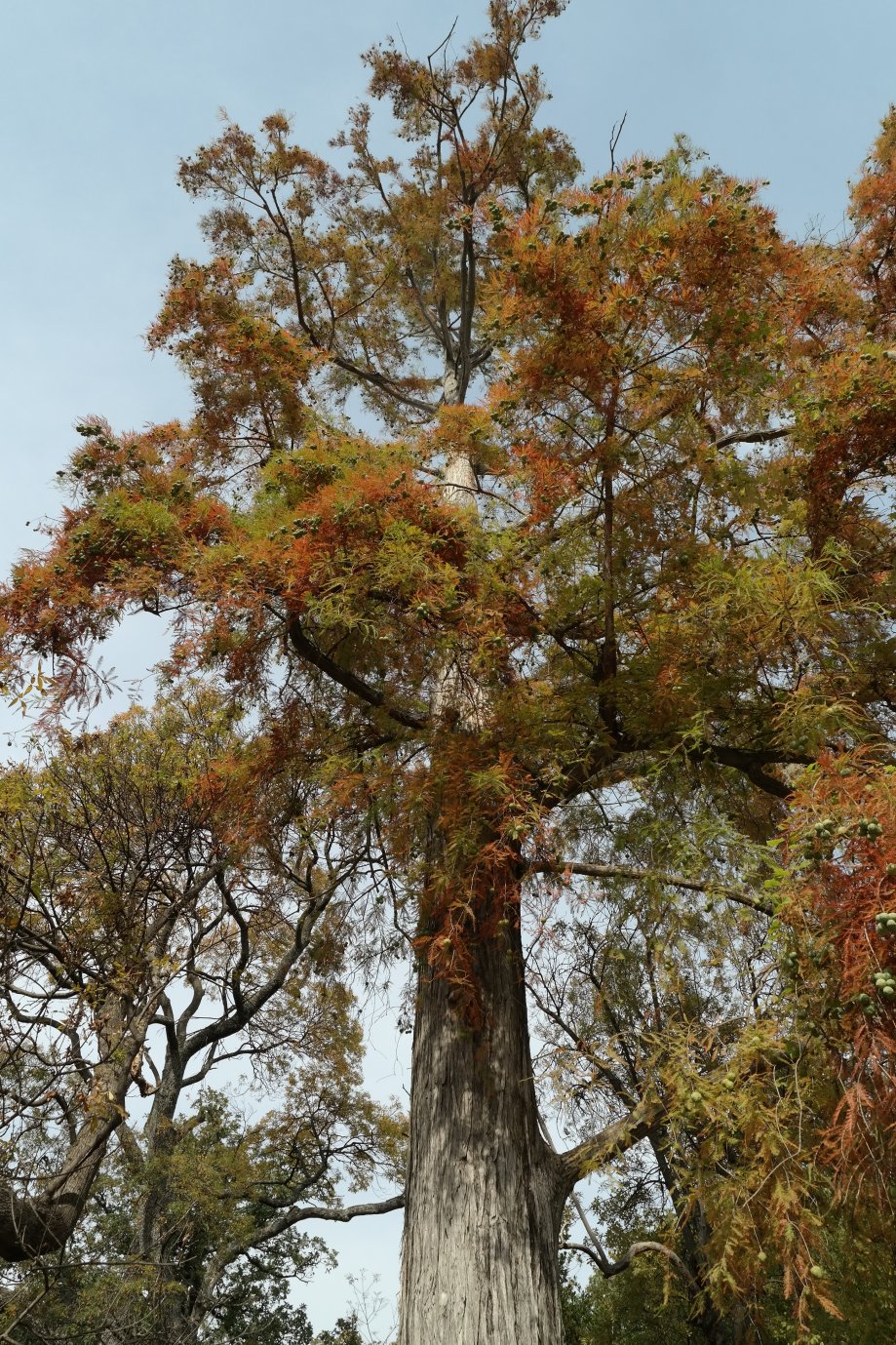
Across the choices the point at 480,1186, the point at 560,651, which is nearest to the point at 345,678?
the point at 560,651

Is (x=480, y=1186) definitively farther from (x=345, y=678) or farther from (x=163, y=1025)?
(x=163, y=1025)

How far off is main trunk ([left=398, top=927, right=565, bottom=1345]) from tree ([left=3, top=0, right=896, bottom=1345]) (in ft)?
0.04

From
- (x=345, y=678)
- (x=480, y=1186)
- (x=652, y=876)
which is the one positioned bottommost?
(x=480, y=1186)

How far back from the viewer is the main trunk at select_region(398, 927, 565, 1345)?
140 inches

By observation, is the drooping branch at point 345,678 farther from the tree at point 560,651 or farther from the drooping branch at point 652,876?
the drooping branch at point 652,876

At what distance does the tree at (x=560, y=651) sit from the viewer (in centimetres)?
369

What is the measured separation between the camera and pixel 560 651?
5.48 m

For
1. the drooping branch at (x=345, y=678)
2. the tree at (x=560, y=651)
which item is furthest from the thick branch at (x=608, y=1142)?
the drooping branch at (x=345, y=678)

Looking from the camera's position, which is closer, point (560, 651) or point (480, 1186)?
point (480, 1186)

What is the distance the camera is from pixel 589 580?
4.60 m

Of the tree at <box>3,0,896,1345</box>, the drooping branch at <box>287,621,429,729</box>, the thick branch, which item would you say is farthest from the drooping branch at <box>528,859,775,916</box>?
the drooping branch at <box>287,621,429,729</box>

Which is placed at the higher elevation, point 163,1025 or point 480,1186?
point 163,1025

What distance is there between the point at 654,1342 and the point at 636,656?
34.1 feet

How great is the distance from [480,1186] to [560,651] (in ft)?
9.22
